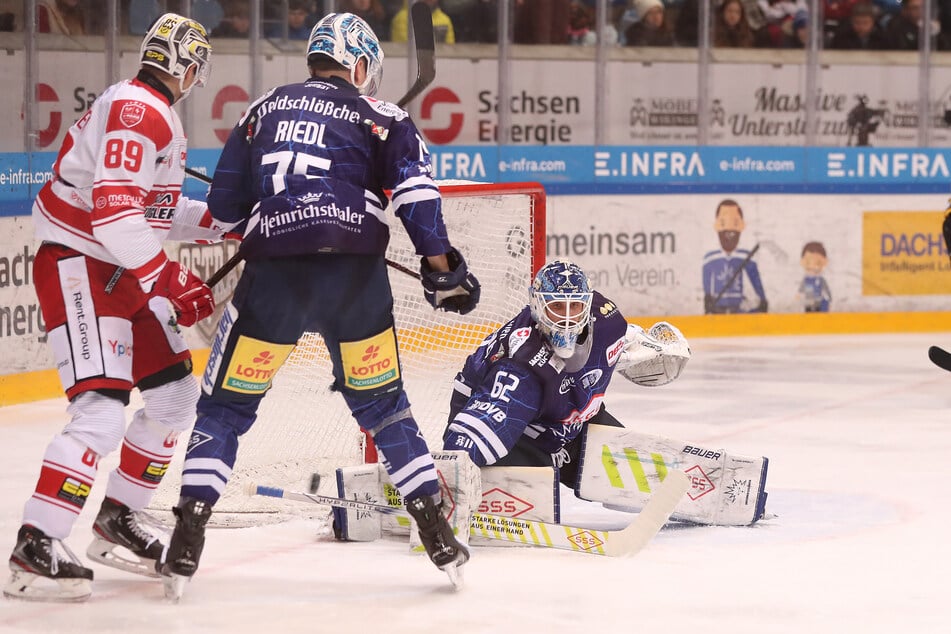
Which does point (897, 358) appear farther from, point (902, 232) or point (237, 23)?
point (237, 23)

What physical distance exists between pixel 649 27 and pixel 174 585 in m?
7.03

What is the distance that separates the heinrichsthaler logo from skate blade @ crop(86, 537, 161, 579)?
2.76 ft

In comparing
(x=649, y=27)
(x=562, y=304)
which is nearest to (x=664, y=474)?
(x=562, y=304)

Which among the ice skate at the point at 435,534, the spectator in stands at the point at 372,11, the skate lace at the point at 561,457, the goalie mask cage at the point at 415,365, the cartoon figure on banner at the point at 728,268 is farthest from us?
the cartoon figure on banner at the point at 728,268

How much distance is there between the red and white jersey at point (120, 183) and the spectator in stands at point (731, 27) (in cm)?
682

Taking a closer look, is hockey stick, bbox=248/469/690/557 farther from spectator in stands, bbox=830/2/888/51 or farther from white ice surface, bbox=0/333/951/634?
spectator in stands, bbox=830/2/888/51

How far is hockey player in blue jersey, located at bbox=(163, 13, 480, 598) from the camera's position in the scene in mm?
3402

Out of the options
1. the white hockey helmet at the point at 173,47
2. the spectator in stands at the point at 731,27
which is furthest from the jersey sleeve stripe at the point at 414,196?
the spectator in stands at the point at 731,27

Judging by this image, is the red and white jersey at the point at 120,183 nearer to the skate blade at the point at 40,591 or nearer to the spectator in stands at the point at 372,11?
the skate blade at the point at 40,591

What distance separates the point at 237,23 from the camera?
8.43m

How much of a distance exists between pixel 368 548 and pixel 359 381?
76 cm

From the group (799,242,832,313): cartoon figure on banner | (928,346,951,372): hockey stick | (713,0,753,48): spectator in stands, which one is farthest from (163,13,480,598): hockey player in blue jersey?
(713,0,753,48): spectator in stands

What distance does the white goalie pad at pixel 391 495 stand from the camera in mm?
3936

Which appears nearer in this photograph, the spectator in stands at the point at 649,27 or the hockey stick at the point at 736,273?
the hockey stick at the point at 736,273
